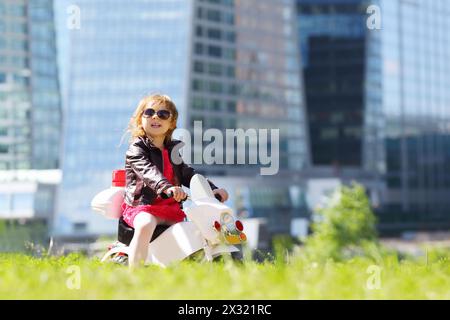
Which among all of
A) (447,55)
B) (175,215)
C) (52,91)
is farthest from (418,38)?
(175,215)

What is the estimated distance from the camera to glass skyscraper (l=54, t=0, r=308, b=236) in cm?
10306

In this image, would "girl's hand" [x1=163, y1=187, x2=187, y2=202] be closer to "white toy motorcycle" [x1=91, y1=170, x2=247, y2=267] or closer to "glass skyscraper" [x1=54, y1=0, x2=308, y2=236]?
"white toy motorcycle" [x1=91, y1=170, x2=247, y2=267]

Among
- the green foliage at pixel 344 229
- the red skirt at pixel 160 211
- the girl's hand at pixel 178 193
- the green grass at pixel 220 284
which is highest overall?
the girl's hand at pixel 178 193

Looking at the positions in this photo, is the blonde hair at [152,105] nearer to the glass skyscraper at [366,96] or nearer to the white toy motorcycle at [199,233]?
the white toy motorcycle at [199,233]

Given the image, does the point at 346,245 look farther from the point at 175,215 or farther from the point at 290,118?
the point at 175,215

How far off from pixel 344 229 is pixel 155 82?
31.4 m

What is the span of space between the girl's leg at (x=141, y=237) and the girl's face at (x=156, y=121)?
755 millimetres

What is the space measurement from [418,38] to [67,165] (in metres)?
57.3

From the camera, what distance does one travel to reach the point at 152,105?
299 inches

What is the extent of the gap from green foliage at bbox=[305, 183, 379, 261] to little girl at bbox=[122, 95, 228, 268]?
7349 centimetres

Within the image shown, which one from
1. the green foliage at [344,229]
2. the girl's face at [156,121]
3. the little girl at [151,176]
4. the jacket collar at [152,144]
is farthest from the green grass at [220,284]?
the green foliage at [344,229]

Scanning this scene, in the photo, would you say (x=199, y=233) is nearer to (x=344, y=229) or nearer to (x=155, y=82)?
(x=344, y=229)

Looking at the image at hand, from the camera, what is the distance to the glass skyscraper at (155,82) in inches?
4058

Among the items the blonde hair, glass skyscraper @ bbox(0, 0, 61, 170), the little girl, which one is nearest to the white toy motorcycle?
the little girl
